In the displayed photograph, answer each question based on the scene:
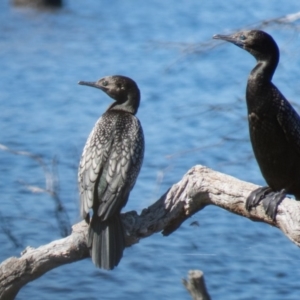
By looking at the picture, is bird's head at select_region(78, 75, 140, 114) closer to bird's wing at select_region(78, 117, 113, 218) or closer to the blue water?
bird's wing at select_region(78, 117, 113, 218)

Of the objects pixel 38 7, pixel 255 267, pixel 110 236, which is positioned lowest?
pixel 38 7

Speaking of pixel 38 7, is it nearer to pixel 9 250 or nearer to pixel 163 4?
pixel 163 4

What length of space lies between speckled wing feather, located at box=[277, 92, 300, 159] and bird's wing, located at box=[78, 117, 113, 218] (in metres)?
0.77

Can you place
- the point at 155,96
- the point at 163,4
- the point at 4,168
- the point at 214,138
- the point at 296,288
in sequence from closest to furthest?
the point at 296,288 < the point at 4,168 < the point at 214,138 < the point at 155,96 < the point at 163,4

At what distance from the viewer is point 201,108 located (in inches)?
399

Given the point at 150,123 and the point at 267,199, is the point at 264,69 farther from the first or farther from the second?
the point at 150,123

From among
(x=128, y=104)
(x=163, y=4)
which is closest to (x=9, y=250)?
(x=128, y=104)

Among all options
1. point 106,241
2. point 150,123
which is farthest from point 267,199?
point 150,123

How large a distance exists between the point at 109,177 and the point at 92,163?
0.11 m

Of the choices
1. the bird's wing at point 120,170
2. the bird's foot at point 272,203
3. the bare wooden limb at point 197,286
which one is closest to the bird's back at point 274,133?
the bird's foot at point 272,203

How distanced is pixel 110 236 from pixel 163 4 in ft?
34.4

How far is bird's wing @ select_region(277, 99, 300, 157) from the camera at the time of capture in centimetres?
480

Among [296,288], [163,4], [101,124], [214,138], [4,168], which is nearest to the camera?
[101,124]

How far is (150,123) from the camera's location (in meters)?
10.1
